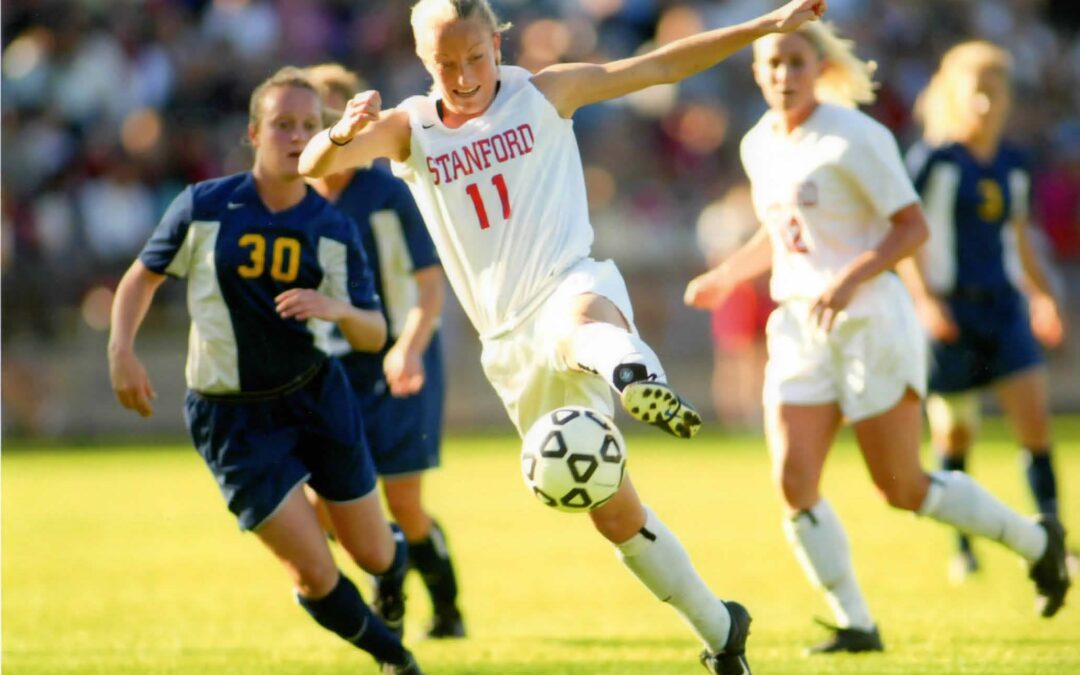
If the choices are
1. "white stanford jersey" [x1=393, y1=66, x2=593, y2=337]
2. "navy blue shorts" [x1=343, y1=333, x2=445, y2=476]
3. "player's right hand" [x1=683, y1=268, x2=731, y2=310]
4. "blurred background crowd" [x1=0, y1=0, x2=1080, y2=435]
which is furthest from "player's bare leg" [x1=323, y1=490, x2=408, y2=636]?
"blurred background crowd" [x1=0, y1=0, x2=1080, y2=435]

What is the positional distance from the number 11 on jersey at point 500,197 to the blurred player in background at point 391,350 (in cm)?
158

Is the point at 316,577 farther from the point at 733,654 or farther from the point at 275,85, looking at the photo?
the point at 275,85

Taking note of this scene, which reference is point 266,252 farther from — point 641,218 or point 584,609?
point 641,218

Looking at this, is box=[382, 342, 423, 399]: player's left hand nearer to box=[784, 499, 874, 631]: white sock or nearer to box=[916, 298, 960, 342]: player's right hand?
box=[784, 499, 874, 631]: white sock

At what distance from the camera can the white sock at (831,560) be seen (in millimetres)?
6555

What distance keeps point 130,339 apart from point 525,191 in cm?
149

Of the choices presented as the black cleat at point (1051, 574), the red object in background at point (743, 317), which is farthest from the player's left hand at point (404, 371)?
the red object in background at point (743, 317)

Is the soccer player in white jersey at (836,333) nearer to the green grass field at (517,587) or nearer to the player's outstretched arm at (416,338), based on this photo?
the green grass field at (517,587)

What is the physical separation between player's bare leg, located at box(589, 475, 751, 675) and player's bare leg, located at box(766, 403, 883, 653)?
1149 millimetres

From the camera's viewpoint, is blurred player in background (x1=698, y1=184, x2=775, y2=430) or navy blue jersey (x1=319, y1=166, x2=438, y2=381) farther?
blurred player in background (x1=698, y1=184, x2=775, y2=430)

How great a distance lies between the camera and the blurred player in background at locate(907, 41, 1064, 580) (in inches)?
339

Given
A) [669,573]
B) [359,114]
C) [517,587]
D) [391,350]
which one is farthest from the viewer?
[517,587]

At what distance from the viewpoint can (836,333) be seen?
21.7ft

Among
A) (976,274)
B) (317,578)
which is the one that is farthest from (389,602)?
(976,274)
